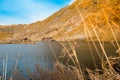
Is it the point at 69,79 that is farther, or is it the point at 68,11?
the point at 68,11

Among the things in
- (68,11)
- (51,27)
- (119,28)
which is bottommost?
(119,28)

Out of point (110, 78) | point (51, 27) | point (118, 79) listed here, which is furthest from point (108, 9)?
point (51, 27)

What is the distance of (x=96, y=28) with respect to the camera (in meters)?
4.00

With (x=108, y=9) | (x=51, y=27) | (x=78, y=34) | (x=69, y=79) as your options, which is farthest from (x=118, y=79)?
(x=51, y=27)

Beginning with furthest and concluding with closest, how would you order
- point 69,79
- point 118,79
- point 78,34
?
1. point 78,34
2. point 69,79
3. point 118,79

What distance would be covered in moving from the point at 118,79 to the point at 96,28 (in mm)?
2180

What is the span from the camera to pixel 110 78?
20.6 feet

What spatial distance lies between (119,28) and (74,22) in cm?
15739

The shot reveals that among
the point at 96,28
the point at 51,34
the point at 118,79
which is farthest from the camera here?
the point at 51,34

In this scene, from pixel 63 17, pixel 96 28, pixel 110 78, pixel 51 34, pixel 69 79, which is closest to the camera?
pixel 96 28

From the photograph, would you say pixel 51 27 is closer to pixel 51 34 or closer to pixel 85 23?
pixel 51 34

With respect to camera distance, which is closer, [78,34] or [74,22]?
[78,34]

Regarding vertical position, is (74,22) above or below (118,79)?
above

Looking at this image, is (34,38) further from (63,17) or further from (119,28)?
Result: (119,28)
